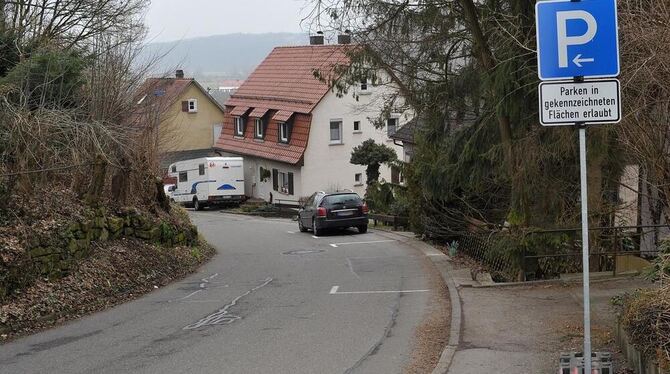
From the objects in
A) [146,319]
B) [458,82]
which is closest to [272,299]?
[146,319]

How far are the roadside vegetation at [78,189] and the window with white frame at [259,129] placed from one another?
29901mm

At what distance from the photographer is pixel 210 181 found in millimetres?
51969

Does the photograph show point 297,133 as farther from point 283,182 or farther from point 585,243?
point 585,243

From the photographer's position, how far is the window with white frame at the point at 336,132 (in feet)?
167

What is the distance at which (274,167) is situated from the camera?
53.8 metres

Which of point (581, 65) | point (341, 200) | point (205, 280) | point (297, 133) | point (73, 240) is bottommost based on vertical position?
point (205, 280)

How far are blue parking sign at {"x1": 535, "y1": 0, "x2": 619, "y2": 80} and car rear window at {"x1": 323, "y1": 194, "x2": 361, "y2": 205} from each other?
25.3 meters

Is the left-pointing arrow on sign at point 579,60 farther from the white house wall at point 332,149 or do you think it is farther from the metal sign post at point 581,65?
the white house wall at point 332,149

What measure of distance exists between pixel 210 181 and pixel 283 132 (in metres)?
5.75

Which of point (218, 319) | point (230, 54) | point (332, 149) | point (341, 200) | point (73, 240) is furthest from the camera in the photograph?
point (230, 54)


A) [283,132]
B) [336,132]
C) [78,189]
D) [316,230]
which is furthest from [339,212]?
[283,132]

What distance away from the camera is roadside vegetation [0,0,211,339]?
44.5ft

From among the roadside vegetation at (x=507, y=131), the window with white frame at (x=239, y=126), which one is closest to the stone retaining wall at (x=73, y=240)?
the roadside vegetation at (x=507, y=131)

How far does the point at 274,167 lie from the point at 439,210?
104ft
